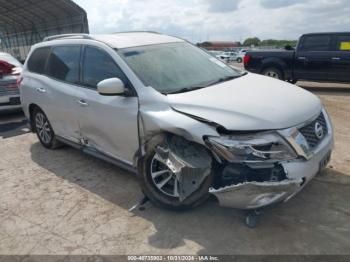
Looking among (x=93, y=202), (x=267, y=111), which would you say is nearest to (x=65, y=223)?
(x=93, y=202)

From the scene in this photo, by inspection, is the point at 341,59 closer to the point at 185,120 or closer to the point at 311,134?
the point at 311,134

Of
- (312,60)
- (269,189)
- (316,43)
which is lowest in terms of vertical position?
(312,60)

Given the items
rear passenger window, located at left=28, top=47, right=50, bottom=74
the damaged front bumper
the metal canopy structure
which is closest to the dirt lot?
the damaged front bumper

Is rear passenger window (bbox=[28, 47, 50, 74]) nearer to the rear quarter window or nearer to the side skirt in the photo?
the side skirt

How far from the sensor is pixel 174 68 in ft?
12.8

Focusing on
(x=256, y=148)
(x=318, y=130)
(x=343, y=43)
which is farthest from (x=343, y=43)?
(x=256, y=148)

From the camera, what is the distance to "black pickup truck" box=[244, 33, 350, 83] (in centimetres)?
1053

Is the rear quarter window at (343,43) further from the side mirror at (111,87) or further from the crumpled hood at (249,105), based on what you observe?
the side mirror at (111,87)

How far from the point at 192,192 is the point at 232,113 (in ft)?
2.76

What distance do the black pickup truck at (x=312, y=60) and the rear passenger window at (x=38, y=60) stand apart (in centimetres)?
795

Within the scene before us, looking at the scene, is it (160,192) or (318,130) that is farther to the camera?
(160,192)

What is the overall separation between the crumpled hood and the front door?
2.02ft

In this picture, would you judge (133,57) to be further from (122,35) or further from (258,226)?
(258,226)

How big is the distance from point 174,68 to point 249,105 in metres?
1.14
